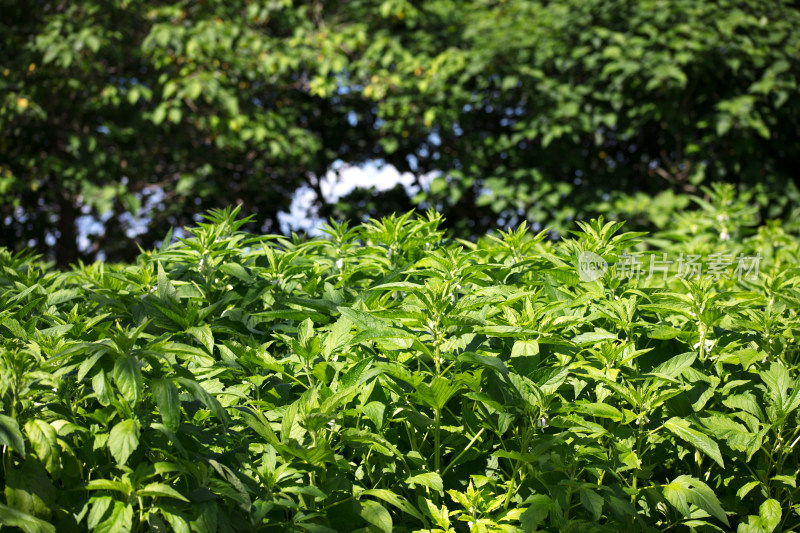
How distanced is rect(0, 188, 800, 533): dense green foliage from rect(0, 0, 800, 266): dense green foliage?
4.84 m

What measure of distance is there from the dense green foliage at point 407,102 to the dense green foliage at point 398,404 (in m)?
4.84

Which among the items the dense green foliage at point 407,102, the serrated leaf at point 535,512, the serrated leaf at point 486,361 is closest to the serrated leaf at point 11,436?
the serrated leaf at point 486,361

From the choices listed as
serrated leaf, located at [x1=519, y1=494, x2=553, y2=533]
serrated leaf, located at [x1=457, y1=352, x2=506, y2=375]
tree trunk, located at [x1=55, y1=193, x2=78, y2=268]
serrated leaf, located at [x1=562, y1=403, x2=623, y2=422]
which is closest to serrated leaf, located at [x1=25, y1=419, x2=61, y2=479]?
serrated leaf, located at [x1=457, y1=352, x2=506, y2=375]

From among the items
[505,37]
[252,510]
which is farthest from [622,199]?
[252,510]

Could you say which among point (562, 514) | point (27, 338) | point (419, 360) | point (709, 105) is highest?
point (27, 338)

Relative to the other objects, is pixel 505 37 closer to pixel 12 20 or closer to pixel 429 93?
pixel 429 93

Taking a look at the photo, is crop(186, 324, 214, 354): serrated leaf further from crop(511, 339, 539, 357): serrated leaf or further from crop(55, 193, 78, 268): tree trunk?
crop(55, 193, 78, 268): tree trunk

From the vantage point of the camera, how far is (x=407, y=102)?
7.39 m

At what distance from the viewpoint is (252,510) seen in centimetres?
131

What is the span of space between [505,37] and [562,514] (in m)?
6.32

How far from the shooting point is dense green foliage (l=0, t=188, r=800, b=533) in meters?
1.29

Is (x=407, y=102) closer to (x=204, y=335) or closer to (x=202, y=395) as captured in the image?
(x=204, y=335)

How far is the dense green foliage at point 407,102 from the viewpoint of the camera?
6418mm

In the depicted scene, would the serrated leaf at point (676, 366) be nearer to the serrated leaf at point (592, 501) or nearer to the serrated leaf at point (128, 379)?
the serrated leaf at point (592, 501)
